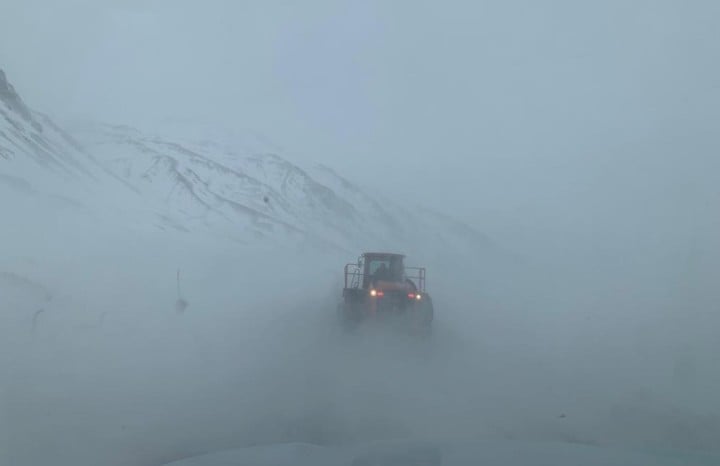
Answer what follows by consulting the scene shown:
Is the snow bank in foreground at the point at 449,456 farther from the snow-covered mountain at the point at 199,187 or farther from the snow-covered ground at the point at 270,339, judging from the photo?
the snow-covered mountain at the point at 199,187

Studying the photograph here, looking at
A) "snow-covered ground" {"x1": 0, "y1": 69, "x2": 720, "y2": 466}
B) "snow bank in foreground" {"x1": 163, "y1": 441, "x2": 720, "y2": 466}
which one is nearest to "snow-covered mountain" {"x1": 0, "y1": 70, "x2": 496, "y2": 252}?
"snow-covered ground" {"x1": 0, "y1": 69, "x2": 720, "y2": 466}

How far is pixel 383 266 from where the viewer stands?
15.9 m

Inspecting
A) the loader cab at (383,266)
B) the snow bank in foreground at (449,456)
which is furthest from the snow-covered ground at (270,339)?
the loader cab at (383,266)

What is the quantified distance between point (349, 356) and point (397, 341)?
1.71 meters

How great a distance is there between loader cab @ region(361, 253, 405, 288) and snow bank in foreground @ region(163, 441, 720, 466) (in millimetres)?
9996

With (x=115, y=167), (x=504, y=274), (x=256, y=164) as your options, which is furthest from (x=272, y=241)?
(x=504, y=274)

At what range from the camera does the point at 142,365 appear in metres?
10.8

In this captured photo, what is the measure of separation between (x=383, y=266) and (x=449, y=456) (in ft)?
35.3

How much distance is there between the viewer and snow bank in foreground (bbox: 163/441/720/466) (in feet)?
16.6

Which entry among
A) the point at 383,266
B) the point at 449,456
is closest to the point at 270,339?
the point at 383,266

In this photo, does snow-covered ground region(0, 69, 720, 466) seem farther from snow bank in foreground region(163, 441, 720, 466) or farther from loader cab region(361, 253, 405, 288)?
loader cab region(361, 253, 405, 288)

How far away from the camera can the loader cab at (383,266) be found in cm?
1580

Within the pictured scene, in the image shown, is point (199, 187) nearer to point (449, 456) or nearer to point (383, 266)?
point (383, 266)

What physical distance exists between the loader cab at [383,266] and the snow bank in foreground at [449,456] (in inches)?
394
